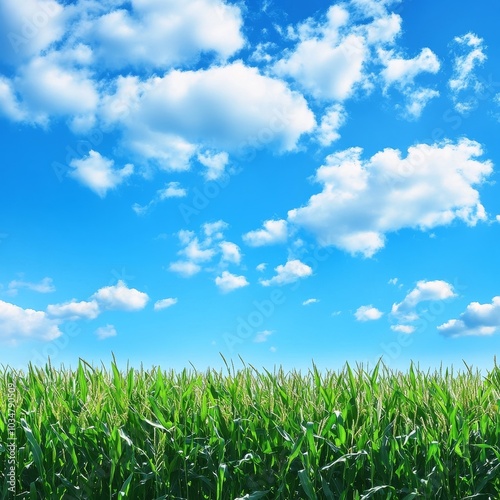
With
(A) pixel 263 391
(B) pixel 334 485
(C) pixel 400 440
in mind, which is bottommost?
(B) pixel 334 485

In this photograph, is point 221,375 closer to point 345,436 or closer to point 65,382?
point 65,382

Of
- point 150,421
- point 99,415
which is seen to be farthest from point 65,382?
point 150,421

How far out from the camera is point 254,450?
3744 millimetres

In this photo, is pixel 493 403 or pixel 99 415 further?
pixel 493 403

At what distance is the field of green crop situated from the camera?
354 cm

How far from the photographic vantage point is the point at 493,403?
440cm

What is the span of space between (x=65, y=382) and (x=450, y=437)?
9.98 feet

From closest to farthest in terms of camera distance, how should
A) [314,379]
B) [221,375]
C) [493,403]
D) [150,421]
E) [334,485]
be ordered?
[334,485] < [150,421] < [493,403] < [314,379] < [221,375]

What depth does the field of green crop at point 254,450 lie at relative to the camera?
139 inches

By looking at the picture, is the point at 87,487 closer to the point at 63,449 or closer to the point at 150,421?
the point at 63,449

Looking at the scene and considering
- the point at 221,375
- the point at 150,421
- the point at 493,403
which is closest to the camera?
the point at 150,421

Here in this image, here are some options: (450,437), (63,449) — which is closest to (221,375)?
(63,449)

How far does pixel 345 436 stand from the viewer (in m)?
3.64

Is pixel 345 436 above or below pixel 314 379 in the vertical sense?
below
